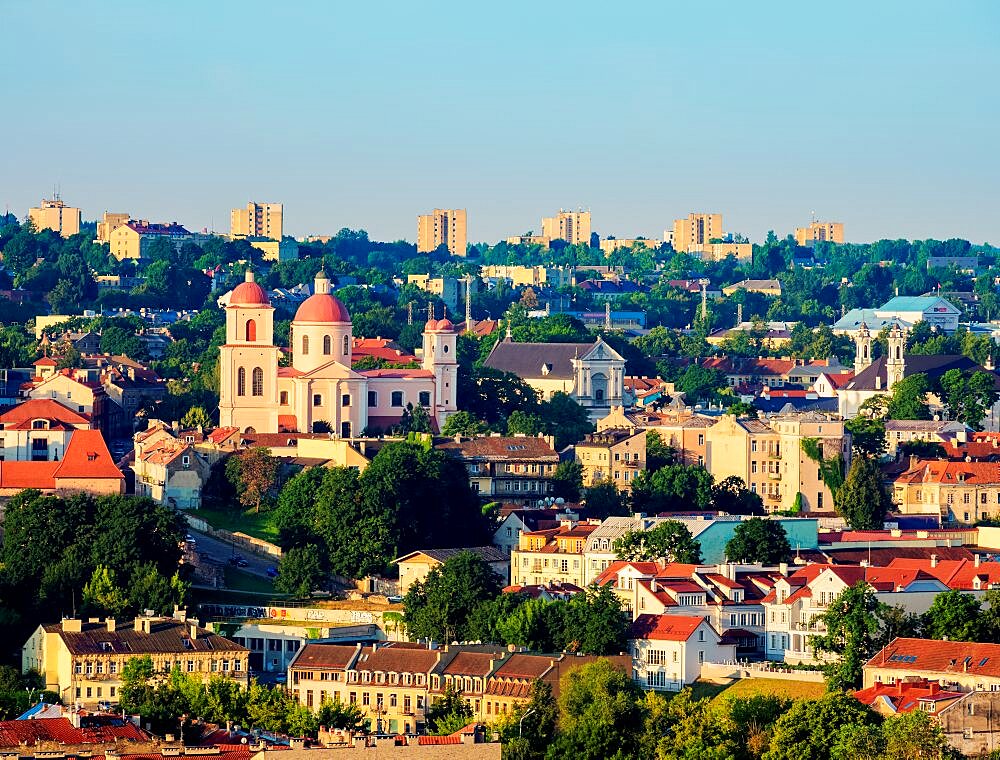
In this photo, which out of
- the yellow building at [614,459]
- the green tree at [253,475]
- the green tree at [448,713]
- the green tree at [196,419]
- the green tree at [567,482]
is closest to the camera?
the green tree at [448,713]

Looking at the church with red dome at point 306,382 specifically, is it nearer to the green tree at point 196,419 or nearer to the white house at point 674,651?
the green tree at point 196,419

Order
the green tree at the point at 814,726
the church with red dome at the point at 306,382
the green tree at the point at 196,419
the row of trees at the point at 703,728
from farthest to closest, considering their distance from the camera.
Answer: the green tree at the point at 196,419
the church with red dome at the point at 306,382
the green tree at the point at 814,726
the row of trees at the point at 703,728

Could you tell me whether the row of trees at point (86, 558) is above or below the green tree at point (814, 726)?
above

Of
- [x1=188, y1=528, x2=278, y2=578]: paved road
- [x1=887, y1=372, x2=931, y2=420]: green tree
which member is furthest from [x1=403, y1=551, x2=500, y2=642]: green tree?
[x1=887, y1=372, x2=931, y2=420]: green tree

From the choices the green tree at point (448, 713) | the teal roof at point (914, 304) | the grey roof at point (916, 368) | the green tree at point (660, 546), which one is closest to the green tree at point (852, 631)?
the green tree at point (448, 713)

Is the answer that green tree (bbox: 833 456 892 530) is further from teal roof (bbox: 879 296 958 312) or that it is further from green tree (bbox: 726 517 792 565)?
teal roof (bbox: 879 296 958 312)

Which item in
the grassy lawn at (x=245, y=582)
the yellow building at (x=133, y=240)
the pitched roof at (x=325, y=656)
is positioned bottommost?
the pitched roof at (x=325, y=656)
